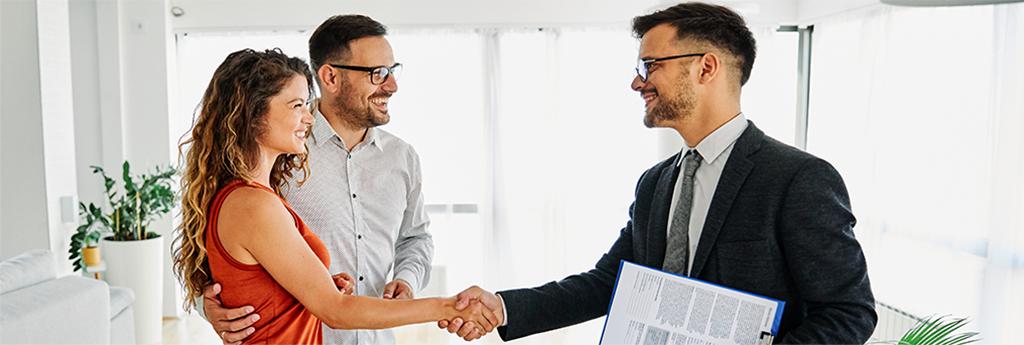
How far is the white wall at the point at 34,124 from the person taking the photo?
4.46 metres

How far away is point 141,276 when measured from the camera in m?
5.00

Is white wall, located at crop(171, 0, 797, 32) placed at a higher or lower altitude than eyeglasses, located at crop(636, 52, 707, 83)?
higher

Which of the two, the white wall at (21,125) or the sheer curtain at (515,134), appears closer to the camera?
the white wall at (21,125)

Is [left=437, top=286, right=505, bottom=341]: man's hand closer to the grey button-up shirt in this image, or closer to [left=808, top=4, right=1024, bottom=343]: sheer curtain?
the grey button-up shirt

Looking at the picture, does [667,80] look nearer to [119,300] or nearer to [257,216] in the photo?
[257,216]

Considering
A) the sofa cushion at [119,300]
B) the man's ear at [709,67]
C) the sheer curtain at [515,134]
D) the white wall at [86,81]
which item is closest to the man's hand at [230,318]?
the man's ear at [709,67]

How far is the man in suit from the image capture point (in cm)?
150

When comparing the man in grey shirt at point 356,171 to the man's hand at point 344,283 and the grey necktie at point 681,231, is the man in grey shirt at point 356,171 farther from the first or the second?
the grey necktie at point 681,231

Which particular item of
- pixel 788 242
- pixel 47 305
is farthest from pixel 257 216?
pixel 47 305

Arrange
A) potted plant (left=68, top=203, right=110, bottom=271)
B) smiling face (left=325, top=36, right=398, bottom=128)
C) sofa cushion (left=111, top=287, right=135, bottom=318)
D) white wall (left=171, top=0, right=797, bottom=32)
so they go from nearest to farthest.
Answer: smiling face (left=325, top=36, right=398, bottom=128), sofa cushion (left=111, top=287, right=135, bottom=318), potted plant (left=68, top=203, right=110, bottom=271), white wall (left=171, top=0, right=797, bottom=32)

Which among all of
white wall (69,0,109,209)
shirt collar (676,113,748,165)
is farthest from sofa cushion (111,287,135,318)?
shirt collar (676,113,748,165)

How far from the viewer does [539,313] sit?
204 centimetres

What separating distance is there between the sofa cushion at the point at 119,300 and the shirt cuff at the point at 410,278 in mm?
2407

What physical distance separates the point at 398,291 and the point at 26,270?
202cm
